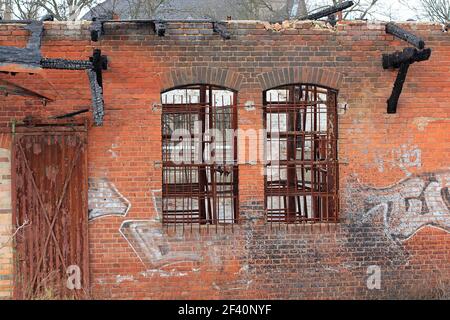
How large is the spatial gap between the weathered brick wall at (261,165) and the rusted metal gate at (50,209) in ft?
0.61

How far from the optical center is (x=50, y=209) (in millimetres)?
7777

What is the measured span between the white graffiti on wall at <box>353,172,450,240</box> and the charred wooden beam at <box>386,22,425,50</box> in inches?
76.6

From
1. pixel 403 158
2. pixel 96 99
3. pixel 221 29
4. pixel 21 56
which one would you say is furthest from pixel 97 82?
pixel 403 158

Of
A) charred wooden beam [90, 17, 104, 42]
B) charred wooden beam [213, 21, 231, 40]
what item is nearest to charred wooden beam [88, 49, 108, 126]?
charred wooden beam [90, 17, 104, 42]

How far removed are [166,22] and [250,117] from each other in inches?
68.1

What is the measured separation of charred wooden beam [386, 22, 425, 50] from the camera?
735 cm

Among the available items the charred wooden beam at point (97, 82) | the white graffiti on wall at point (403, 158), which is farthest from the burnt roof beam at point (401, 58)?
the charred wooden beam at point (97, 82)

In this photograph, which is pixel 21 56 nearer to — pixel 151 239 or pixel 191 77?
pixel 191 77

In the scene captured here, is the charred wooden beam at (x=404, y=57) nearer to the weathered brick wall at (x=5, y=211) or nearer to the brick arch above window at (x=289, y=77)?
the brick arch above window at (x=289, y=77)

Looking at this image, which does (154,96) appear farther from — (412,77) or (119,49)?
(412,77)

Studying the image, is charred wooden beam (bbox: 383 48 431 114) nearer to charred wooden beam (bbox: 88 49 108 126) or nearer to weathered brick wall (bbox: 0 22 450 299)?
weathered brick wall (bbox: 0 22 450 299)

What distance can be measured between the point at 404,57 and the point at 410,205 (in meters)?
2.12

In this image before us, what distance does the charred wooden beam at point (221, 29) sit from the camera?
307 inches

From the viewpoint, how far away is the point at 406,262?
8234 mm
